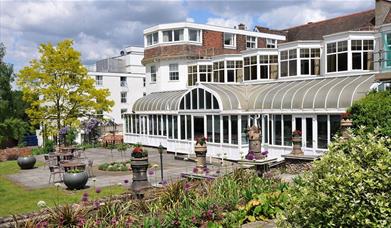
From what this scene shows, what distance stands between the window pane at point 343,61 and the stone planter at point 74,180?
635 inches

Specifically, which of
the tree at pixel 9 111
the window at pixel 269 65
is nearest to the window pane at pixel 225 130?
the window at pixel 269 65

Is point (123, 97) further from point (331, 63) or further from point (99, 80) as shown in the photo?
point (331, 63)

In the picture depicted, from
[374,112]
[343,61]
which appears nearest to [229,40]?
[343,61]

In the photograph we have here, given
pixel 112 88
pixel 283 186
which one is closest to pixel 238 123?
pixel 283 186

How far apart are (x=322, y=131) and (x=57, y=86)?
21762 millimetres

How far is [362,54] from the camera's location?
22422 mm

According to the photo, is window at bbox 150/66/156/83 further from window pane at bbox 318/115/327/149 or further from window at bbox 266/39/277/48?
window pane at bbox 318/115/327/149

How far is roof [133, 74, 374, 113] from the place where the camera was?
1972 centimetres

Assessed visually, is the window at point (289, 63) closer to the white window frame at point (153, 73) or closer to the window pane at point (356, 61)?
the window pane at point (356, 61)

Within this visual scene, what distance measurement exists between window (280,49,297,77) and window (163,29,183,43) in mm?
11919

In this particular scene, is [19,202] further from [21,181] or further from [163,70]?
[163,70]

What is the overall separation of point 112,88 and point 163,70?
732 inches

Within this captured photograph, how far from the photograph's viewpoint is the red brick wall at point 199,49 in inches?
1382

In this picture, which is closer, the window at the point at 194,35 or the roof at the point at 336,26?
the roof at the point at 336,26
